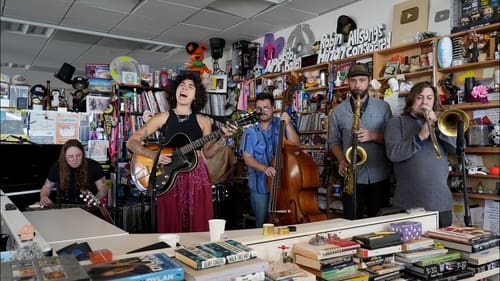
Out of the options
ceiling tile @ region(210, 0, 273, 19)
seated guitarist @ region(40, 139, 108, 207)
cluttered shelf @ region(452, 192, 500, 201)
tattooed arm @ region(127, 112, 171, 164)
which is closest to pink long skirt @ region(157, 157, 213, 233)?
tattooed arm @ region(127, 112, 171, 164)

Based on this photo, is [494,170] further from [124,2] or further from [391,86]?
[124,2]

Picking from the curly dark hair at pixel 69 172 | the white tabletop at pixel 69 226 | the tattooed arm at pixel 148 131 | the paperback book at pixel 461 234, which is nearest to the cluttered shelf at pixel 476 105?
the paperback book at pixel 461 234

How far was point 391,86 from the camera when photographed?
3.37 metres

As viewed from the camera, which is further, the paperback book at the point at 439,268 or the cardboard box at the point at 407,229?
the cardboard box at the point at 407,229

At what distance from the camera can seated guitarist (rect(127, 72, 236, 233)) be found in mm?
2424

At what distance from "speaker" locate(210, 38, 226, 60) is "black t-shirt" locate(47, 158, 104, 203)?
263 cm

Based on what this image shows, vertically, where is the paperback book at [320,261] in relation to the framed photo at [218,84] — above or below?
below

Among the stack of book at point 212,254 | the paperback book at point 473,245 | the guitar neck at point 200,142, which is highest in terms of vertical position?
the guitar neck at point 200,142

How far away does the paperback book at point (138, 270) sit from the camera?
94 centimetres

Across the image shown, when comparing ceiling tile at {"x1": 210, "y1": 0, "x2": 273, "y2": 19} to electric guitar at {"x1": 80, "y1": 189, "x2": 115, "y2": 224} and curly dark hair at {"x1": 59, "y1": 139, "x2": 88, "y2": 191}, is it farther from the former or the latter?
electric guitar at {"x1": 80, "y1": 189, "x2": 115, "y2": 224}

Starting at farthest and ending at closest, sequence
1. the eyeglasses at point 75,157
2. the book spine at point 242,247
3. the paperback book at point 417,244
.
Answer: the eyeglasses at point 75,157 < the paperback book at point 417,244 < the book spine at point 242,247

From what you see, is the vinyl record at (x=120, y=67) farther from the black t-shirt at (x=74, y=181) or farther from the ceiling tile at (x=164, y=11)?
the black t-shirt at (x=74, y=181)

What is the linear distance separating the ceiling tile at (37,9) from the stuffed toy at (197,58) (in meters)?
1.59

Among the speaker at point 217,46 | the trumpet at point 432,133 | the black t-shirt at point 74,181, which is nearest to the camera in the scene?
the trumpet at point 432,133
